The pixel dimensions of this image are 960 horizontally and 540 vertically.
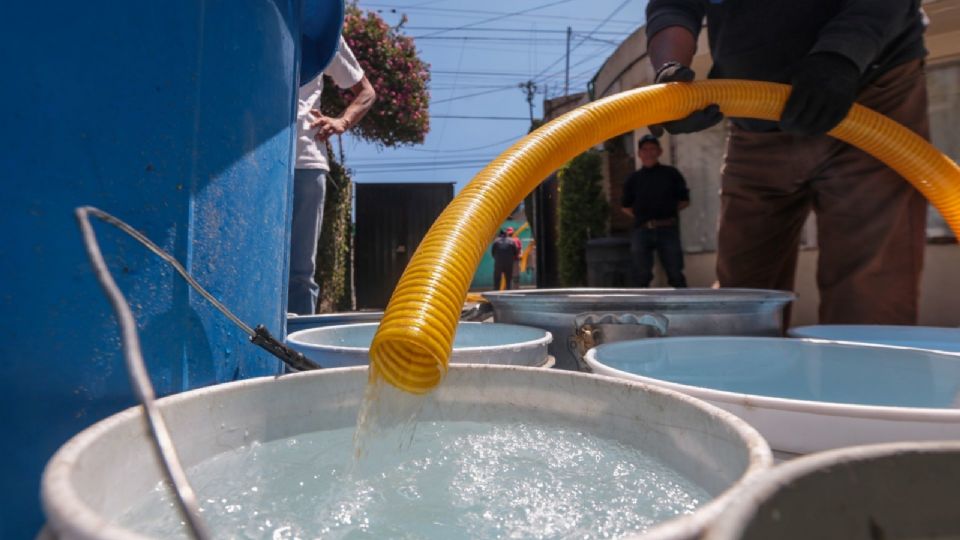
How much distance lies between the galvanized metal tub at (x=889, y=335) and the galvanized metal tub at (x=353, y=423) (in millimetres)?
896

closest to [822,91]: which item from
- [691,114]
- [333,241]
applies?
[691,114]

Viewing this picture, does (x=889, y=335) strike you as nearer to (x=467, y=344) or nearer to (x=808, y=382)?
(x=808, y=382)

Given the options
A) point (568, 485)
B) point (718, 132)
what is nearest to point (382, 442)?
point (568, 485)

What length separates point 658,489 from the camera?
2.12 feet

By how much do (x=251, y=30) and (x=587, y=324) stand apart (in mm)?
929

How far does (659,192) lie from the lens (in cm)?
479

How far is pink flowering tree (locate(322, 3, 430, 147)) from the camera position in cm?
550

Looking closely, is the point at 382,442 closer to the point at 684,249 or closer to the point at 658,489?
the point at 658,489

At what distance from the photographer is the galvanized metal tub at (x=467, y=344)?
1.10 m

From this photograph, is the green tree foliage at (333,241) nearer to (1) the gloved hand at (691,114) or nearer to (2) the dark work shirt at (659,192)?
(2) the dark work shirt at (659,192)

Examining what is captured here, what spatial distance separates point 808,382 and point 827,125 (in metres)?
0.81

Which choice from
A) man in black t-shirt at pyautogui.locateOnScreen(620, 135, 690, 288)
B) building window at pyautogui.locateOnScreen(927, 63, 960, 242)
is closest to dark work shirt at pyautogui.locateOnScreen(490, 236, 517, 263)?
man in black t-shirt at pyautogui.locateOnScreen(620, 135, 690, 288)

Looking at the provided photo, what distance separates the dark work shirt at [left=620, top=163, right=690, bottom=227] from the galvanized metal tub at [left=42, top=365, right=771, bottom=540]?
14.1 ft

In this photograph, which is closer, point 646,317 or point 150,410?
point 150,410
